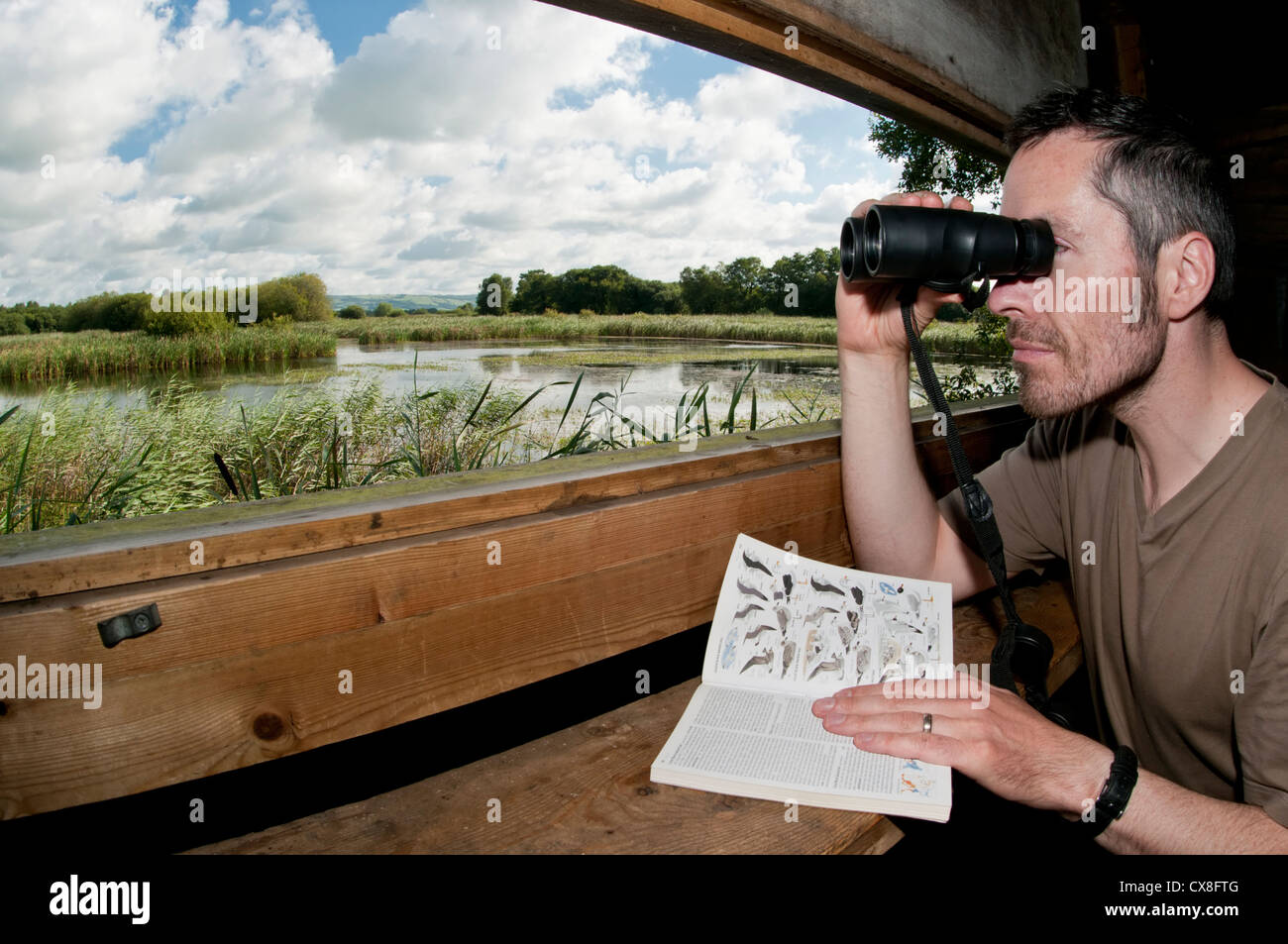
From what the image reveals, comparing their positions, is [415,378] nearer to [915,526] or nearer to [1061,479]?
[915,526]

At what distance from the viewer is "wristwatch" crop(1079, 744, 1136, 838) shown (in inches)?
33.8

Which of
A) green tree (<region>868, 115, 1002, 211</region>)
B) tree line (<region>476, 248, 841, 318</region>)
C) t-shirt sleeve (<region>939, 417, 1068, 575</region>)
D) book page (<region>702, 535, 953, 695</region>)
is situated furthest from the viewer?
green tree (<region>868, 115, 1002, 211</region>)

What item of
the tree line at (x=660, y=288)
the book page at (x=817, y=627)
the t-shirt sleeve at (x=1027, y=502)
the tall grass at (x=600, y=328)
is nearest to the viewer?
the book page at (x=817, y=627)

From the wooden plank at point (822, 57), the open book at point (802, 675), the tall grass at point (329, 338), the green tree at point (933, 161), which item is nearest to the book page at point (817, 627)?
the open book at point (802, 675)

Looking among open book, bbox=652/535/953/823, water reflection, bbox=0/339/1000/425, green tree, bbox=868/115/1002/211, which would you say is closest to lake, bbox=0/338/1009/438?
water reflection, bbox=0/339/1000/425

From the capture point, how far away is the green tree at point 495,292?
270 cm

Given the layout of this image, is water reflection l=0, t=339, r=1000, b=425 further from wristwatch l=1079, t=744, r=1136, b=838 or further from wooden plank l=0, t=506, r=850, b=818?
wristwatch l=1079, t=744, r=1136, b=838

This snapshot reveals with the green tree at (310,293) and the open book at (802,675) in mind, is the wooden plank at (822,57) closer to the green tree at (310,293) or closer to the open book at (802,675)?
the open book at (802,675)

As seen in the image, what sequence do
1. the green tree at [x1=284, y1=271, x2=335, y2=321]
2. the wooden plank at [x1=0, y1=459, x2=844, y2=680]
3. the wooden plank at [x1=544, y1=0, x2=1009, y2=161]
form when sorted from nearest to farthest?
1. the wooden plank at [x1=0, y1=459, x2=844, y2=680]
2. the wooden plank at [x1=544, y1=0, x2=1009, y2=161]
3. the green tree at [x1=284, y1=271, x2=335, y2=321]

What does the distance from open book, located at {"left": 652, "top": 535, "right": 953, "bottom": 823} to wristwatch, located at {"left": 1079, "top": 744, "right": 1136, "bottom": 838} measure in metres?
0.18

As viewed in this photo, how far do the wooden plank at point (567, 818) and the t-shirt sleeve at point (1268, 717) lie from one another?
0.43 metres

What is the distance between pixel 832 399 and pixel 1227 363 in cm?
279

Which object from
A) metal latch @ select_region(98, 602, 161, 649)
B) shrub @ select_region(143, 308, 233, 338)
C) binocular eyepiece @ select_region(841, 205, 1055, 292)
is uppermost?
shrub @ select_region(143, 308, 233, 338)

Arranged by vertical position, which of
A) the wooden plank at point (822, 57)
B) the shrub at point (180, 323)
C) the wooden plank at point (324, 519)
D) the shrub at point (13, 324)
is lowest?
the wooden plank at point (324, 519)
